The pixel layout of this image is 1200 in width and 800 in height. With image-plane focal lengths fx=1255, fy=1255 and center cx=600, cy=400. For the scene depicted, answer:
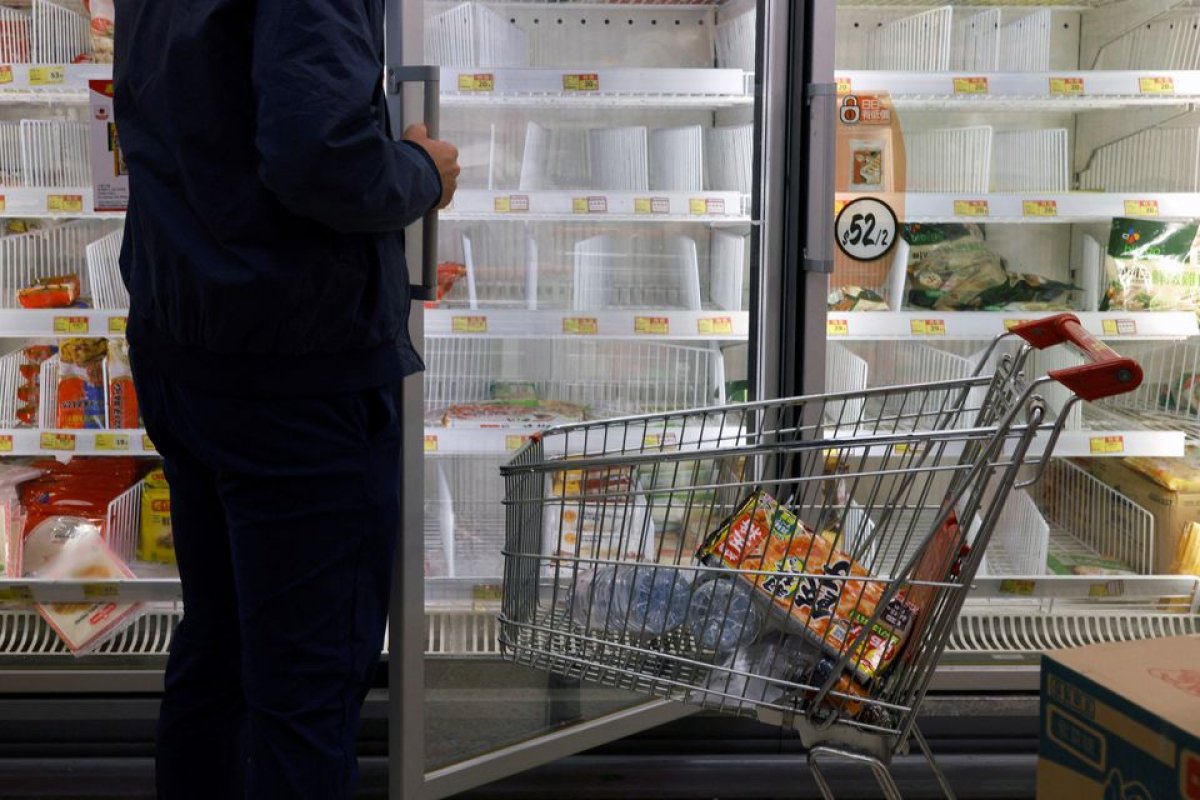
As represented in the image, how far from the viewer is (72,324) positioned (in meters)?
2.45

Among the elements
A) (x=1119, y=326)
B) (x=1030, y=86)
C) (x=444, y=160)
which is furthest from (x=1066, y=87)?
(x=444, y=160)

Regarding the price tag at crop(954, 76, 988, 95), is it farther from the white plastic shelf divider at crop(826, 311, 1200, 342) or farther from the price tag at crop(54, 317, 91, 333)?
the price tag at crop(54, 317, 91, 333)

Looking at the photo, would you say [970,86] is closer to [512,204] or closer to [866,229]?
[866,229]

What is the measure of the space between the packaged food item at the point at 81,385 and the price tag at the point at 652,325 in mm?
1223

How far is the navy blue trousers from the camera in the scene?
152 cm

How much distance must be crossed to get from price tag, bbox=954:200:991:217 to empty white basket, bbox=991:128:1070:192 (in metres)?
0.39

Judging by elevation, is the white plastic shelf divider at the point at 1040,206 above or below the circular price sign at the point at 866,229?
above

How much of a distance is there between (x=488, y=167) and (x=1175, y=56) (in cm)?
154

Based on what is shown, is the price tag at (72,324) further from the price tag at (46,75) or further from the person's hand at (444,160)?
the person's hand at (444,160)

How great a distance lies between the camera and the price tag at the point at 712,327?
2385 millimetres

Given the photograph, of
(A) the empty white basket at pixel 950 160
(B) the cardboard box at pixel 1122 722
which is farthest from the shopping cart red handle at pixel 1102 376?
(A) the empty white basket at pixel 950 160

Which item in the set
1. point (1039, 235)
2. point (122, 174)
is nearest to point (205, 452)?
point (122, 174)

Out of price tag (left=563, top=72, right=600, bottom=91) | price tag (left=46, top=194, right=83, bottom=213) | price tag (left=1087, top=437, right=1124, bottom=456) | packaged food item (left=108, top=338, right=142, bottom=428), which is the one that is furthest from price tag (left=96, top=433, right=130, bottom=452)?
price tag (left=1087, top=437, right=1124, bottom=456)

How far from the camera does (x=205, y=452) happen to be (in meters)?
1.54
